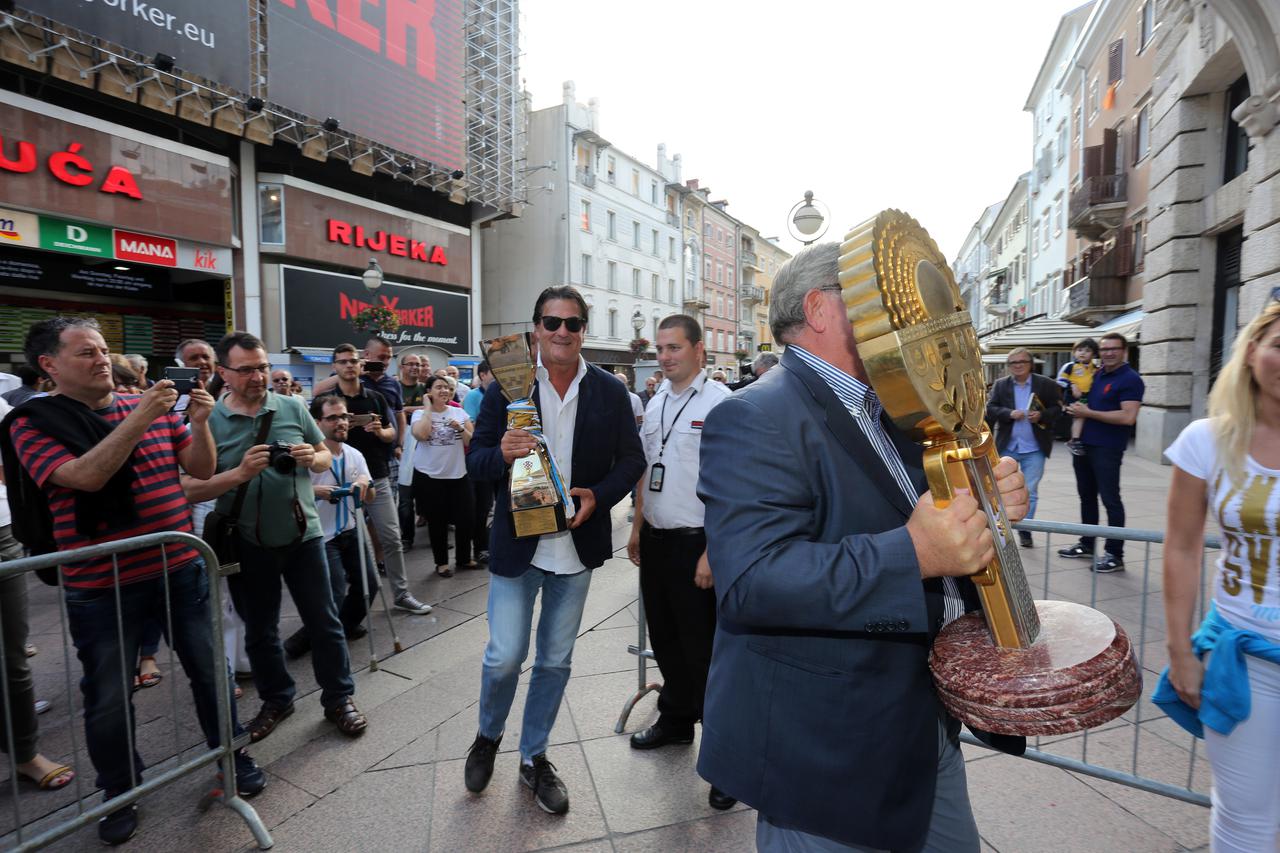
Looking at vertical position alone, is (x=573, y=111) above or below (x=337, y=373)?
above

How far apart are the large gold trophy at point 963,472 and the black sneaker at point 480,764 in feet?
7.65

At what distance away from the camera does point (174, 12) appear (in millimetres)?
14297

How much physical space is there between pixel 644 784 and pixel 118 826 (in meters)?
2.14

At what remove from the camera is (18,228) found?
12.3 metres

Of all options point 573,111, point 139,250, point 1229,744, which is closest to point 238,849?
point 1229,744

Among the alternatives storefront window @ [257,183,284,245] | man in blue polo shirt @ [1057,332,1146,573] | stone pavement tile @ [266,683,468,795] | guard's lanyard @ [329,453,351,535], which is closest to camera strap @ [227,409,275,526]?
guard's lanyard @ [329,453,351,535]

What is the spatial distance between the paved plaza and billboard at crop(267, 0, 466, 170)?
17768 mm

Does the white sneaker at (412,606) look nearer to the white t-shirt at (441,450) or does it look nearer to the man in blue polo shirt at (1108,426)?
the white t-shirt at (441,450)

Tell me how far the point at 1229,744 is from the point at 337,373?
18.7 ft

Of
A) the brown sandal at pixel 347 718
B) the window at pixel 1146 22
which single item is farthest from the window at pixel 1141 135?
the brown sandal at pixel 347 718

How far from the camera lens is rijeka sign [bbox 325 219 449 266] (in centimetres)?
1977

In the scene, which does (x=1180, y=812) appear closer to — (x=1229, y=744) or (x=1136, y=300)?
(x=1229, y=744)

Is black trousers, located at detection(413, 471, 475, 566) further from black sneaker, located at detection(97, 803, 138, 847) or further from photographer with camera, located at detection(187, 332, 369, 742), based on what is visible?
black sneaker, located at detection(97, 803, 138, 847)

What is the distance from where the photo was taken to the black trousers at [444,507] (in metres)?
6.27
